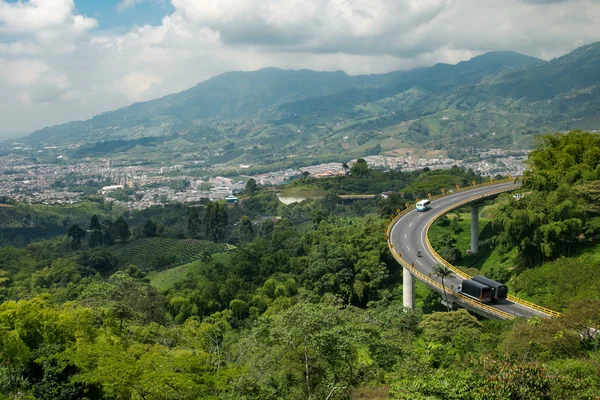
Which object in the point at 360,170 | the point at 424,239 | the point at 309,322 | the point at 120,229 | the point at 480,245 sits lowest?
the point at 120,229

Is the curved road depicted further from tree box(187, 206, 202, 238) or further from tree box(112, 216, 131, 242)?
tree box(112, 216, 131, 242)

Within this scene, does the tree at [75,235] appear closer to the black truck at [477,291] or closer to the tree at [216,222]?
the tree at [216,222]

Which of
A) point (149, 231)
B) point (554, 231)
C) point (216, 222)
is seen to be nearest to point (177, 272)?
point (216, 222)

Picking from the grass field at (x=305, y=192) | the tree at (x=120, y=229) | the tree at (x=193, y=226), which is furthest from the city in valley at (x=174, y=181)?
the tree at (x=120, y=229)

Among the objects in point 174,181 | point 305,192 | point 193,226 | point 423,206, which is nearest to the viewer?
point 423,206

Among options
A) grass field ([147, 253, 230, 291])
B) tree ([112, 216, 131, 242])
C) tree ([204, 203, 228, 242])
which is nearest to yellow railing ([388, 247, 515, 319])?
grass field ([147, 253, 230, 291])

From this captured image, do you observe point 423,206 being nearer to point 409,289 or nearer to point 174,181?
point 409,289
